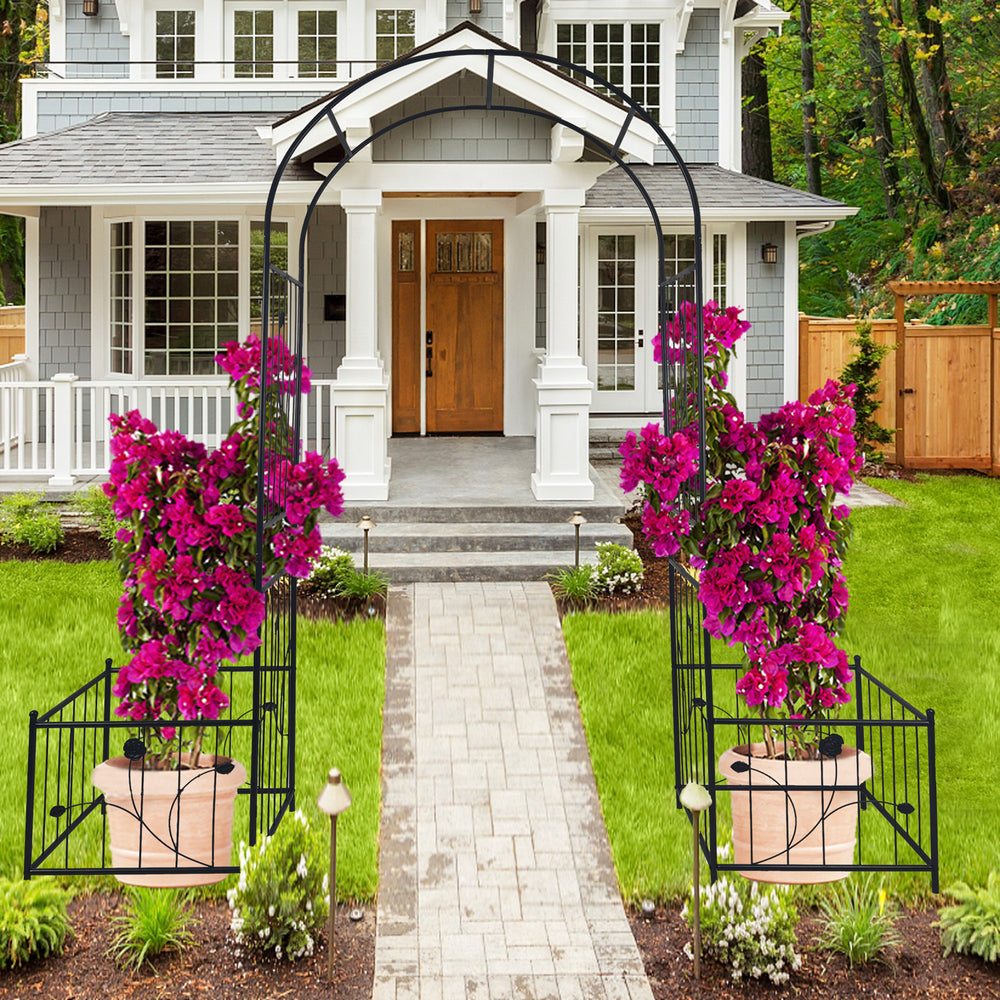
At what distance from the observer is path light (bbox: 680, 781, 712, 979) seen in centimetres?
462

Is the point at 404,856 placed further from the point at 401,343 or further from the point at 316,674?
the point at 401,343

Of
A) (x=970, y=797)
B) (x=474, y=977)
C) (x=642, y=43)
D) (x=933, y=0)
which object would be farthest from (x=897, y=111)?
(x=474, y=977)

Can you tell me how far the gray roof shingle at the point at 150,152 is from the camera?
13.0m

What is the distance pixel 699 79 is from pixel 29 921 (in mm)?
13145

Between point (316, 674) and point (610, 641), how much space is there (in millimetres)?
1933

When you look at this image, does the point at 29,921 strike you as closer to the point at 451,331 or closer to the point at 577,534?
the point at 577,534

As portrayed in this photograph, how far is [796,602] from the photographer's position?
5.36 meters

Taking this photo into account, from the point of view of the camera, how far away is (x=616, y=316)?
1571 centimetres

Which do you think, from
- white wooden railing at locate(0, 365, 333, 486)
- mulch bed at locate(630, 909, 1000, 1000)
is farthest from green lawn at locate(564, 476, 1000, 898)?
white wooden railing at locate(0, 365, 333, 486)

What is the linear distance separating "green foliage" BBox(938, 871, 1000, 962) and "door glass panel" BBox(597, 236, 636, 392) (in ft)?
35.7

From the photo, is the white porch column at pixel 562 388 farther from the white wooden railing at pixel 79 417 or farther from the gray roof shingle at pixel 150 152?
the gray roof shingle at pixel 150 152

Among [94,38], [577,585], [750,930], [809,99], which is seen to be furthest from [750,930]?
[809,99]

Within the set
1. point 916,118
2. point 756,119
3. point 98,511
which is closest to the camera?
point 98,511

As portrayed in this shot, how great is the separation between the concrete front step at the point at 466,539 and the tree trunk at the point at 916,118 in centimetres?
1301
